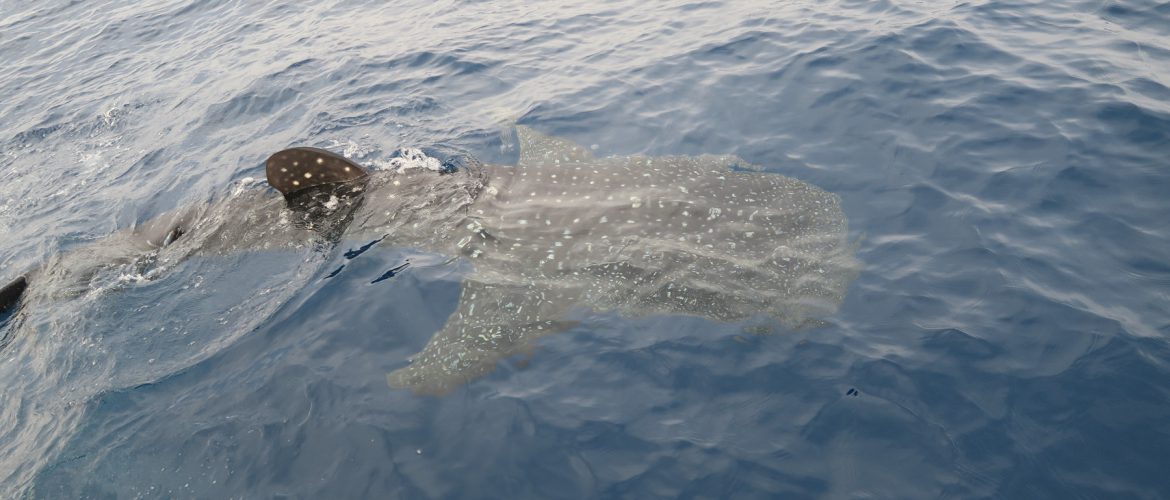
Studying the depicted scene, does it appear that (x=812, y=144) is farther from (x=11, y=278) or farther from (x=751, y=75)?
(x=11, y=278)

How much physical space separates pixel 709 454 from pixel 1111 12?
405 inches

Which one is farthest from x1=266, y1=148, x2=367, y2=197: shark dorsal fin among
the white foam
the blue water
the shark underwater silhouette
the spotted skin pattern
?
the spotted skin pattern

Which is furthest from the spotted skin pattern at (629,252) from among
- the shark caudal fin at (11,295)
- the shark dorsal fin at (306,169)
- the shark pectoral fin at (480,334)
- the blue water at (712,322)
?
the shark caudal fin at (11,295)

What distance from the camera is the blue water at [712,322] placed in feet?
14.8

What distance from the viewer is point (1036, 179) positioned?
674 cm

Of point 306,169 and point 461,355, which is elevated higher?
point 306,169

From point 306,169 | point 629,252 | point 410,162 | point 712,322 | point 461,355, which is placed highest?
point 306,169

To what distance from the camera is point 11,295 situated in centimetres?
674

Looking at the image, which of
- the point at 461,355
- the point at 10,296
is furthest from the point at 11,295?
the point at 461,355

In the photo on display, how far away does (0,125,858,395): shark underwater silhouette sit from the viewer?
5707 mm

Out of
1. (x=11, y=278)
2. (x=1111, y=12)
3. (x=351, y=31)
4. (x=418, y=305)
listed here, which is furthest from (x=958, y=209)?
(x=351, y=31)

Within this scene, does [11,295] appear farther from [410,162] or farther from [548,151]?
[548,151]

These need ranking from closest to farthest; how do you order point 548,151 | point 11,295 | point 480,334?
point 480,334, point 11,295, point 548,151

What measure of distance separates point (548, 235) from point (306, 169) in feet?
9.48
